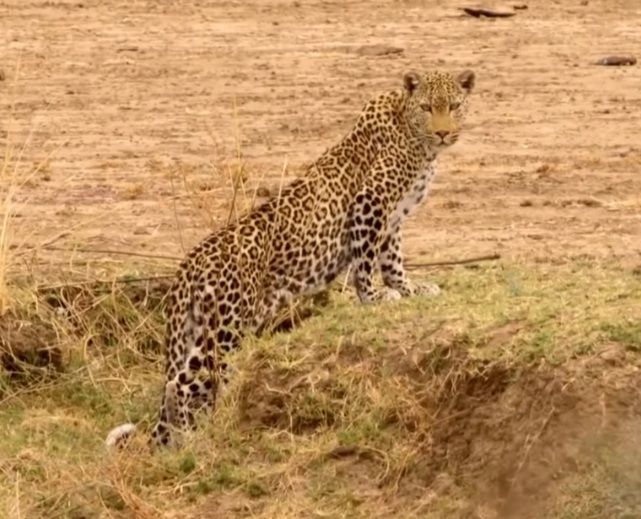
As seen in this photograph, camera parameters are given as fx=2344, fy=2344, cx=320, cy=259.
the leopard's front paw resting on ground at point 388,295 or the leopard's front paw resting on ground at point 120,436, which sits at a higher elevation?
the leopard's front paw resting on ground at point 388,295

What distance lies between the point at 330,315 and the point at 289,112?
6701 mm

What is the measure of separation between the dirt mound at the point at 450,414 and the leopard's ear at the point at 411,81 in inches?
74.8

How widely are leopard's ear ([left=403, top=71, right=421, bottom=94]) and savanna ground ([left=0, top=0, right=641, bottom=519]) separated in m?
0.95

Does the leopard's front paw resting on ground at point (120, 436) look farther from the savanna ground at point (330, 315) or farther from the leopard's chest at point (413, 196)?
the leopard's chest at point (413, 196)

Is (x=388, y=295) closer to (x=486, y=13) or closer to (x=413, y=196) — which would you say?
(x=413, y=196)

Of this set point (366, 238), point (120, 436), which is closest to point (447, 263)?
point (366, 238)

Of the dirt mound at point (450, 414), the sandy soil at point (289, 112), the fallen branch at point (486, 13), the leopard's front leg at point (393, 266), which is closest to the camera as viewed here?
the dirt mound at point (450, 414)

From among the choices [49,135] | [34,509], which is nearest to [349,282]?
[34,509]

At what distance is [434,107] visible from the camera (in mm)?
11406

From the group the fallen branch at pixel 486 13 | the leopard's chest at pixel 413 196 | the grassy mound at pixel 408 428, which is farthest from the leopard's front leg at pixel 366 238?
the fallen branch at pixel 486 13

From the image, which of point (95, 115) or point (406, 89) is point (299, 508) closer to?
point (406, 89)

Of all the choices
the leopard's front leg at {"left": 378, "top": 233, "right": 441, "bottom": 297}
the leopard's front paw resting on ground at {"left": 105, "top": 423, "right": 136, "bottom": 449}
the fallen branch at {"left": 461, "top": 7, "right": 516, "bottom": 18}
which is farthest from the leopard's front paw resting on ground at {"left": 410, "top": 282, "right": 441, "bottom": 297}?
the fallen branch at {"left": 461, "top": 7, "right": 516, "bottom": 18}

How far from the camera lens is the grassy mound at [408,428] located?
8.88 meters

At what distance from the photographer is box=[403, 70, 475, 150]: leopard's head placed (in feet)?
37.4
